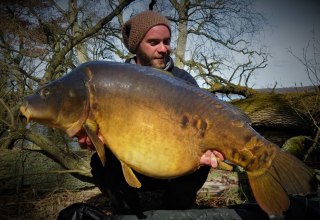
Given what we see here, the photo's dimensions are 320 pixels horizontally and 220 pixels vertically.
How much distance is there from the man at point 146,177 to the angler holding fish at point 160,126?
823 millimetres

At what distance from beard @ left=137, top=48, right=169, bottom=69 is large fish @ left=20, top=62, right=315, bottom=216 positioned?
103 cm

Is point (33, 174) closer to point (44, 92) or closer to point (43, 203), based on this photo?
point (43, 203)

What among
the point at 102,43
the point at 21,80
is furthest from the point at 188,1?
the point at 21,80

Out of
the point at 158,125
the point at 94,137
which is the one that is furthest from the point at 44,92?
the point at 158,125

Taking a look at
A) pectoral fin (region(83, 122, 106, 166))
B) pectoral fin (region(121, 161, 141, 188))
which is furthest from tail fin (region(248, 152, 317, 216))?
pectoral fin (region(83, 122, 106, 166))

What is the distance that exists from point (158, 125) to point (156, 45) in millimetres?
1250

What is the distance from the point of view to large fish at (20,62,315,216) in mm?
1564

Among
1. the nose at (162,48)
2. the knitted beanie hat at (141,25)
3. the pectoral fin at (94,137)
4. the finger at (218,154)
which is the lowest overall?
the finger at (218,154)

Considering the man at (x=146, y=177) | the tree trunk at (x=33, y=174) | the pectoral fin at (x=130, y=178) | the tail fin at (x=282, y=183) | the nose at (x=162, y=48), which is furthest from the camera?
the tree trunk at (x=33, y=174)

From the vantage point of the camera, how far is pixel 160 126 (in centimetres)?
159

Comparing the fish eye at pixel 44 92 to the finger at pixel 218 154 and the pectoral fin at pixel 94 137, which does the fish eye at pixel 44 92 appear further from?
the finger at pixel 218 154

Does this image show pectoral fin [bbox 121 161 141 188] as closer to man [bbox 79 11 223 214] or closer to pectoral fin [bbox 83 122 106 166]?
pectoral fin [bbox 83 122 106 166]

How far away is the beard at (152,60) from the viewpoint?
267cm

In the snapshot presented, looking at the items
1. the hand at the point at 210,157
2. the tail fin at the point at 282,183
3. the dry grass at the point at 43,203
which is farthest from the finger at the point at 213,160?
the dry grass at the point at 43,203
